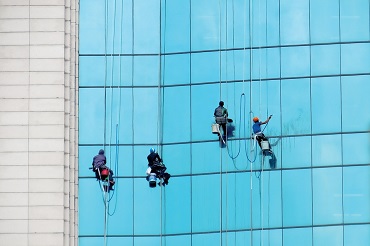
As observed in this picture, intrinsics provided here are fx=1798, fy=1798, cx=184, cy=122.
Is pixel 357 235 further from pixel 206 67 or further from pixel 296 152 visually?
pixel 206 67

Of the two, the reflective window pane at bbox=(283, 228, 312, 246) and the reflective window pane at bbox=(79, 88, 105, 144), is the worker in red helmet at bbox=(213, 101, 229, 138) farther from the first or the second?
the reflective window pane at bbox=(283, 228, 312, 246)

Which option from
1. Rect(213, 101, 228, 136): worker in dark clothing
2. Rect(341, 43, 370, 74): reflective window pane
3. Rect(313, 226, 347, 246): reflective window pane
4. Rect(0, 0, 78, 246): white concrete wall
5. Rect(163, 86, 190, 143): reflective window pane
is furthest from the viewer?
Rect(163, 86, 190, 143): reflective window pane

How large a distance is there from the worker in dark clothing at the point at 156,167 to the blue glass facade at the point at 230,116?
3.46ft

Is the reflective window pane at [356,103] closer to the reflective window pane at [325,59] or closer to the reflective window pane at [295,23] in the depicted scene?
the reflective window pane at [325,59]

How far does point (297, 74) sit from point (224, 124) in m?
3.50

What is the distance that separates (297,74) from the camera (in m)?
70.8

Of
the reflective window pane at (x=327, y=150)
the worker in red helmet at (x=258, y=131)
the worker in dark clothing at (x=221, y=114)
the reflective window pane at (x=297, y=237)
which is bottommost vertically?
the reflective window pane at (x=297, y=237)

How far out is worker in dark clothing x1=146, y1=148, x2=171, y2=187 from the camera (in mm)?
69500

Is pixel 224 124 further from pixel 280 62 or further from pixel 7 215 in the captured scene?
pixel 7 215

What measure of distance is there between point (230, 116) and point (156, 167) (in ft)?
12.1

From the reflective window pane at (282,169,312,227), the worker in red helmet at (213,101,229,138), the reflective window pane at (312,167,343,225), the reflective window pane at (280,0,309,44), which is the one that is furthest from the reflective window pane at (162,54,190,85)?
the reflective window pane at (312,167,343,225)

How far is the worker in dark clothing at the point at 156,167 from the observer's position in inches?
2736

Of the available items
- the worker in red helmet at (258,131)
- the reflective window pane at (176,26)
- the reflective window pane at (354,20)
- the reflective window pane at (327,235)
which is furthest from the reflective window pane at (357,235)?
the reflective window pane at (176,26)

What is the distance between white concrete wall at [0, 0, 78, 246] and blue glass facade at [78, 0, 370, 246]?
1.30m
